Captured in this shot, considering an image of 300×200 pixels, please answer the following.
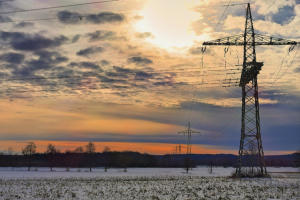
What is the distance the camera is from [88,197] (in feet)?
95.3

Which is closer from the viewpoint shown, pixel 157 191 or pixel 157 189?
pixel 157 191

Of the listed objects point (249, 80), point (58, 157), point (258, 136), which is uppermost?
point (249, 80)

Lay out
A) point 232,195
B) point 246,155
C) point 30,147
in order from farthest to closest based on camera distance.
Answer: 1. point 30,147
2. point 246,155
3. point 232,195

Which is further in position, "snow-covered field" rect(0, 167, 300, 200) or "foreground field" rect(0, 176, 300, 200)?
"snow-covered field" rect(0, 167, 300, 200)

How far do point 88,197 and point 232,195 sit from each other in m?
13.9

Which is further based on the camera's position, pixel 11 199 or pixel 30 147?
pixel 30 147

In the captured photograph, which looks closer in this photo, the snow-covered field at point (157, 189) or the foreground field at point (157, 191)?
the foreground field at point (157, 191)

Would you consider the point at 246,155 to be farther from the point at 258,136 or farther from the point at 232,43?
the point at 232,43

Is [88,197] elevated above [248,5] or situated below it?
below

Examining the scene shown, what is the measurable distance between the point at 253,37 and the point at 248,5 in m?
5.68

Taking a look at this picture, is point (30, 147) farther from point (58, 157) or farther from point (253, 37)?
point (253, 37)

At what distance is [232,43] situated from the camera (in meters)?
50.8

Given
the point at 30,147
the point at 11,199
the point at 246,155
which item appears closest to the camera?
the point at 11,199

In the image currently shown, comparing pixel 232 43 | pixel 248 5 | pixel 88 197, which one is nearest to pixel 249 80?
pixel 232 43
